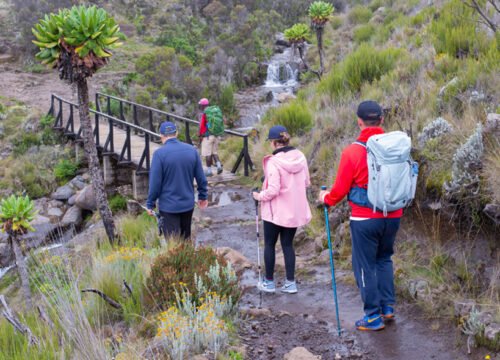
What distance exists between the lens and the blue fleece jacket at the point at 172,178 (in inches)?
233

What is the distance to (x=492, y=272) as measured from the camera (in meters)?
5.02

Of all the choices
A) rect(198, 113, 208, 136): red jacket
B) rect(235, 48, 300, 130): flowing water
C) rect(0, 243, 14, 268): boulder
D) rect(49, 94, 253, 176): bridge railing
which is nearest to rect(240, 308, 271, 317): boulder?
rect(49, 94, 253, 176): bridge railing

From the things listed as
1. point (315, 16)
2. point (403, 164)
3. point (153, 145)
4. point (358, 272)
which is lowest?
point (153, 145)

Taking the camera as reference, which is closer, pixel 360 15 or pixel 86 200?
pixel 86 200

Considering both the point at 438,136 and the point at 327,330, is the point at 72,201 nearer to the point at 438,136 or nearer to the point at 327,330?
the point at 438,136

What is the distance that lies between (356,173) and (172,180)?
2324mm

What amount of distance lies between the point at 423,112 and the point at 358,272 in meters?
3.78

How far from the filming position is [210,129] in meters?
11.6

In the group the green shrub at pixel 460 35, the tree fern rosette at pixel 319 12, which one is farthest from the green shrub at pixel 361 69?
the tree fern rosette at pixel 319 12

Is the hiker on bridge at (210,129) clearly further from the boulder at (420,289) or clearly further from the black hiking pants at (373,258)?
the black hiking pants at (373,258)

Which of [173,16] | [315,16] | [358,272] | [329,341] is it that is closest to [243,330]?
[329,341]

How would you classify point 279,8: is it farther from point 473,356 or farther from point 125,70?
point 473,356

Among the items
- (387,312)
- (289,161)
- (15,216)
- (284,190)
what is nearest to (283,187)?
(284,190)

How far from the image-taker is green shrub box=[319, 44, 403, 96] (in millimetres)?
11773
